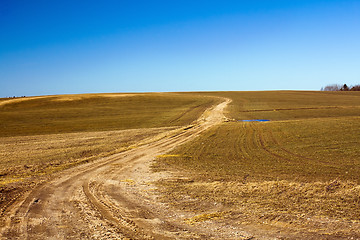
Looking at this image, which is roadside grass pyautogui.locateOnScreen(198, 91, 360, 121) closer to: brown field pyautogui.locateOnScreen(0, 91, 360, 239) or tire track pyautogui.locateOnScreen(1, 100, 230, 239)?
brown field pyautogui.locateOnScreen(0, 91, 360, 239)

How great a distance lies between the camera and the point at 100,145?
23.4m

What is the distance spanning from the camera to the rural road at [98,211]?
317 inches

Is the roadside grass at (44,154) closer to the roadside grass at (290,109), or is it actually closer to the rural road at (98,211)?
the rural road at (98,211)

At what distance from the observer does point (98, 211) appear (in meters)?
9.68

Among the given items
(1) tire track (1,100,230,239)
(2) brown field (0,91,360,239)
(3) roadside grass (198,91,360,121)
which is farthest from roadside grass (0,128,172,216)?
(3) roadside grass (198,91,360,121)

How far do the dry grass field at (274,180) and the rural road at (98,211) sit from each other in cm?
81

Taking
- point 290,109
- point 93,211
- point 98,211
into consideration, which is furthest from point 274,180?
point 290,109

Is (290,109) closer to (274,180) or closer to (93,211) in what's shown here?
(274,180)

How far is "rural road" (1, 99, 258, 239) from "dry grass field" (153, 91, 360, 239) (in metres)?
0.81

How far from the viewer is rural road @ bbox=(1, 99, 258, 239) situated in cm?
805

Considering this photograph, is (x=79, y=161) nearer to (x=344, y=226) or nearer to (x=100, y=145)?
(x=100, y=145)

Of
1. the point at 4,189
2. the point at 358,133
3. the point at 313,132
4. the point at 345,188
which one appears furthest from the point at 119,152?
the point at 358,133

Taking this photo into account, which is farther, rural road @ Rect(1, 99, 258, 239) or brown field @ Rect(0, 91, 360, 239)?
brown field @ Rect(0, 91, 360, 239)

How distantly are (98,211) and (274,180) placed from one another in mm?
7823
